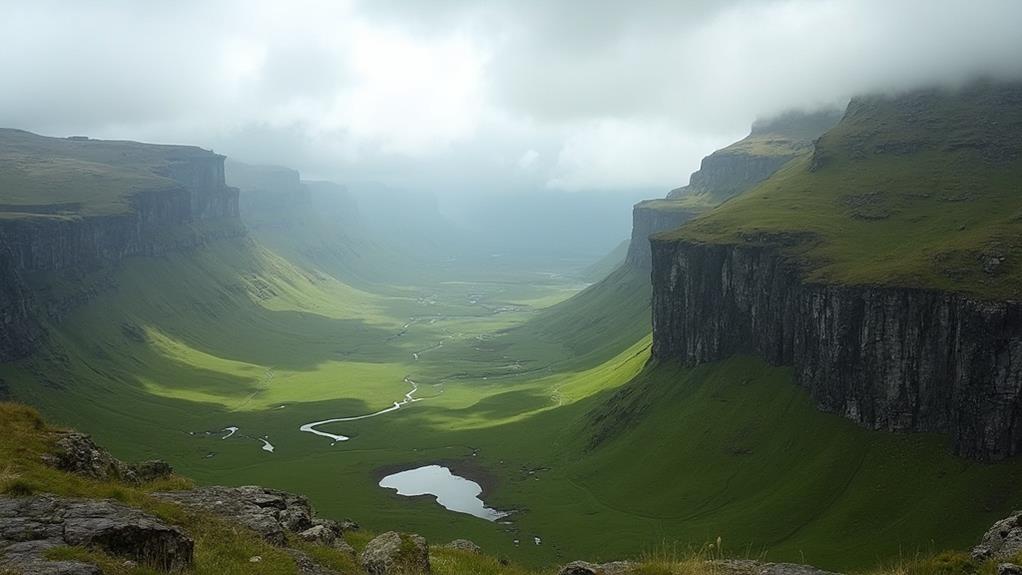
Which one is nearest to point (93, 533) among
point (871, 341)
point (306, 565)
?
point (306, 565)

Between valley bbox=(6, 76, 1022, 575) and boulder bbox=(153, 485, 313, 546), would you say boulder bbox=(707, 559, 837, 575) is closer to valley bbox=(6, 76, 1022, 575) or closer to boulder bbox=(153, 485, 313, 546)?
boulder bbox=(153, 485, 313, 546)

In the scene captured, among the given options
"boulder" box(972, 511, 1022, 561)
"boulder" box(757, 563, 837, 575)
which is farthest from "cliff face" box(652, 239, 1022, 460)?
"boulder" box(757, 563, 837, 575)

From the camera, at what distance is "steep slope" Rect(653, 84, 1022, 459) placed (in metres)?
106

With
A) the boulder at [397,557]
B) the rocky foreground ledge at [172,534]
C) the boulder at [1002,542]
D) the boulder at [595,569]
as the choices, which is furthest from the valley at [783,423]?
the boulder at [397,557]

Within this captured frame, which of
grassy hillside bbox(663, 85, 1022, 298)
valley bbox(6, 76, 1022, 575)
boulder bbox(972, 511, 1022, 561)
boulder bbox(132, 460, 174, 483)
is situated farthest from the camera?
grassy hillside bbox(663, 85, 1022, 298)

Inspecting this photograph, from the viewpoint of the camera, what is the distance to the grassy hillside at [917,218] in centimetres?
11719

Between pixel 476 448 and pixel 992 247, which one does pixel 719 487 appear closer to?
pixel 992 247

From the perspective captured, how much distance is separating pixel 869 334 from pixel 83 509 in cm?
12104

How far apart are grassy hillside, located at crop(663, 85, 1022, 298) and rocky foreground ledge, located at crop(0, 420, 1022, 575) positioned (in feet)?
325

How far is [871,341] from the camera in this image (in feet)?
397

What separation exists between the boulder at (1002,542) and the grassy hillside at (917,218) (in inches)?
3501

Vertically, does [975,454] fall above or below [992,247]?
below

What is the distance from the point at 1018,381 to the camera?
101562 mm

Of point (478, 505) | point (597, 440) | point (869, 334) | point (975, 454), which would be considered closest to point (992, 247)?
point (869, 334)
